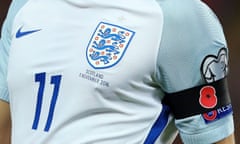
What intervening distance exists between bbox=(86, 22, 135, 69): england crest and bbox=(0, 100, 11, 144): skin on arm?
25 centimetres

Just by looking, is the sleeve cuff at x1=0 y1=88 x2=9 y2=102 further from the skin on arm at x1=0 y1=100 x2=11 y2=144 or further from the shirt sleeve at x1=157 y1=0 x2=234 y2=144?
the shirt sleeve at x1=157 y1=0 x2=234 y2=144

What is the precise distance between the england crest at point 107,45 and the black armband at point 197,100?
10 cm

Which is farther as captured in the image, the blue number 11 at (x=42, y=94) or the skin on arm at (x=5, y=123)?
the skin on arm at (x=5, y=123)

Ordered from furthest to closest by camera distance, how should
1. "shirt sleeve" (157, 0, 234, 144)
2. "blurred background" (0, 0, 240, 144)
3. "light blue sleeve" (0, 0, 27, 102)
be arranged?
"blurred background" (0, 0, 240, 144), "light blue sleeve" (0, 0, 27, 102), "shirt sleeve" (157, 0, 234, 144)

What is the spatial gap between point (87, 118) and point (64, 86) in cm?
5

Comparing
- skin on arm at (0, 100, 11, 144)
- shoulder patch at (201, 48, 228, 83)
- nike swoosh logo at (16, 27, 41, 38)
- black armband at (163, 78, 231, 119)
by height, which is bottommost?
skin on arm at (0, 100, 11, 144)

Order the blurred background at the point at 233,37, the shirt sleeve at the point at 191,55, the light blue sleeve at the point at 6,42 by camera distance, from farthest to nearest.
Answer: the blurred background at the point at 233,37
the light blue sleeve at the point at 6,42
the shirt sleeve at the point at 191,55

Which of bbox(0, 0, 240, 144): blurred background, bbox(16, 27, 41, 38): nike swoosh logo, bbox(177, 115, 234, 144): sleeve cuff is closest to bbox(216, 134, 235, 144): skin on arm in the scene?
bbox(177, 115, 234, 144): sleeve cuff

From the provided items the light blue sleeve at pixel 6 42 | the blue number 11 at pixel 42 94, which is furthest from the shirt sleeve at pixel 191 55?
the light blue sleeve at pixel 6 42

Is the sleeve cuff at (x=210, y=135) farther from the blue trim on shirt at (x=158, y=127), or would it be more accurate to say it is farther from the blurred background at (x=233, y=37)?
the blurred background at (x=233, y=37)

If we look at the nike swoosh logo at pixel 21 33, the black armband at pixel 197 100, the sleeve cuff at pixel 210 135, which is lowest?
the sleeve cuff at pixel 210 135

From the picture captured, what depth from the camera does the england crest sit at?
944mm

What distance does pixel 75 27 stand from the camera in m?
0.98

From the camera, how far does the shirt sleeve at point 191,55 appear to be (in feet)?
3.09
